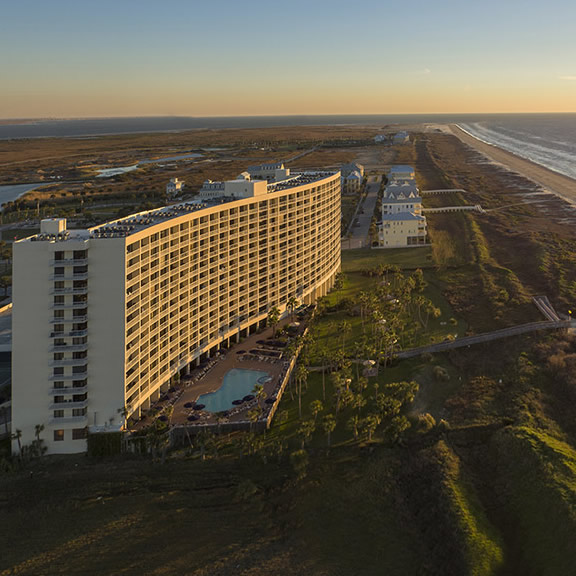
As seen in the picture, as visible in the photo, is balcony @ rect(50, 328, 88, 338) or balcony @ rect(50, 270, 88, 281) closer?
balcony @ rect(50, 270, 88, 281)

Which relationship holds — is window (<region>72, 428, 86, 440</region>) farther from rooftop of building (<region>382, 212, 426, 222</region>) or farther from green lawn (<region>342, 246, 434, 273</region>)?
rooftop of building (<region>382, 212, 426, 222</region>)

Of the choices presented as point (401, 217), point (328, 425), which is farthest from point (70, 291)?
point (401, 217)

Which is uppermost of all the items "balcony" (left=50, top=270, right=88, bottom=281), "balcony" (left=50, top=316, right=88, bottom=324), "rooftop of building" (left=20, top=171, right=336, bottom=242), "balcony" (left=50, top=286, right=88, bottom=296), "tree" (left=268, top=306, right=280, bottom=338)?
"rooftop of building" (left=20, top=171, right=336, bottom=242)

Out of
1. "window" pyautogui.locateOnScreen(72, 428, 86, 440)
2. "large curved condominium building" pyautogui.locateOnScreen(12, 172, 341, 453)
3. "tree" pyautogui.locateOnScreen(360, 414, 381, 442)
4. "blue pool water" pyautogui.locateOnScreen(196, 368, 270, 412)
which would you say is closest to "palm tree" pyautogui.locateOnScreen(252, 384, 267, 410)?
"blue pool water" pyautogui.locateOnScreen(196, 368, 270, 412)

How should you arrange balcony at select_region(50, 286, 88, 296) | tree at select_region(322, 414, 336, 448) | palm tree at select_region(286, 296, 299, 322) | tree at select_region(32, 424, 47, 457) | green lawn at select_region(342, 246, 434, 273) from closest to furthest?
tree at select_region(32, 424, 47, 457) → balcony at select_region(50, 286, 88, 296) → tree at select_region(322, 414, 336, 448) → palm tree at select_region(286, 296, 299, 322) → green lawn at select_region(342, 246, 434, 273)

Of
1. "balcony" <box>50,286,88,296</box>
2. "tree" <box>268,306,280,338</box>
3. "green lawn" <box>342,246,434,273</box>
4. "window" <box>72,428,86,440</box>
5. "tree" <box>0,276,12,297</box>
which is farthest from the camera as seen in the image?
"green lawn" <box>342,246,434,273</box>

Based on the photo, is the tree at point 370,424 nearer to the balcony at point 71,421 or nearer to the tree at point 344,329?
the tree at point 344,329

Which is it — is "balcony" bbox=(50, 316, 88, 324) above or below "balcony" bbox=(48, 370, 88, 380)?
above
